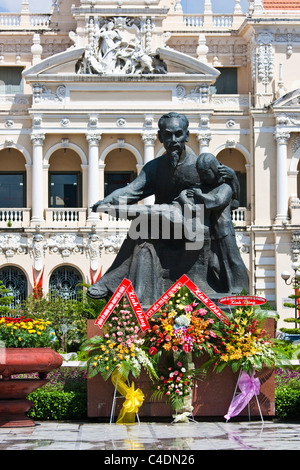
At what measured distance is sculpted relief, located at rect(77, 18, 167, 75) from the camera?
53.2m

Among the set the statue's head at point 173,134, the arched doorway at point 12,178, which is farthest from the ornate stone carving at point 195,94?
the statue's head at point 173,134

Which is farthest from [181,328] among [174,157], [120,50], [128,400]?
[120,50]

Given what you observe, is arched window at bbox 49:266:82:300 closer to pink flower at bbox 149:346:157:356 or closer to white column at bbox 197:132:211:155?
white column at bbox 197:132:211:155

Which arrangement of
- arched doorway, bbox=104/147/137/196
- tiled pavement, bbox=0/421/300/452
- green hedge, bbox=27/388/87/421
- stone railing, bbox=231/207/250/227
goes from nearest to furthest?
tiled pavement, bbox=0/421/300/452, green hedge, bbox=27/388/87/421, stone railing, bbox=231/207/250/227, arched doorway, bbox=104/147/137/196

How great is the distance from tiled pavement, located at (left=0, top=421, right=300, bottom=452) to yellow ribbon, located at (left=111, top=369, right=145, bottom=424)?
0.74ft

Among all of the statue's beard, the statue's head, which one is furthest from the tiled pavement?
the statue's head

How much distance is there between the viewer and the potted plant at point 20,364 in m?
17.6

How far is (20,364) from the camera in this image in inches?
691

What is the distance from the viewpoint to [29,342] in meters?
18.1

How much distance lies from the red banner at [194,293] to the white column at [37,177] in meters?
35.5

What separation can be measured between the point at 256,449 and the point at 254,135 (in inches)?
1589

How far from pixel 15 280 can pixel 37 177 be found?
4.81m
